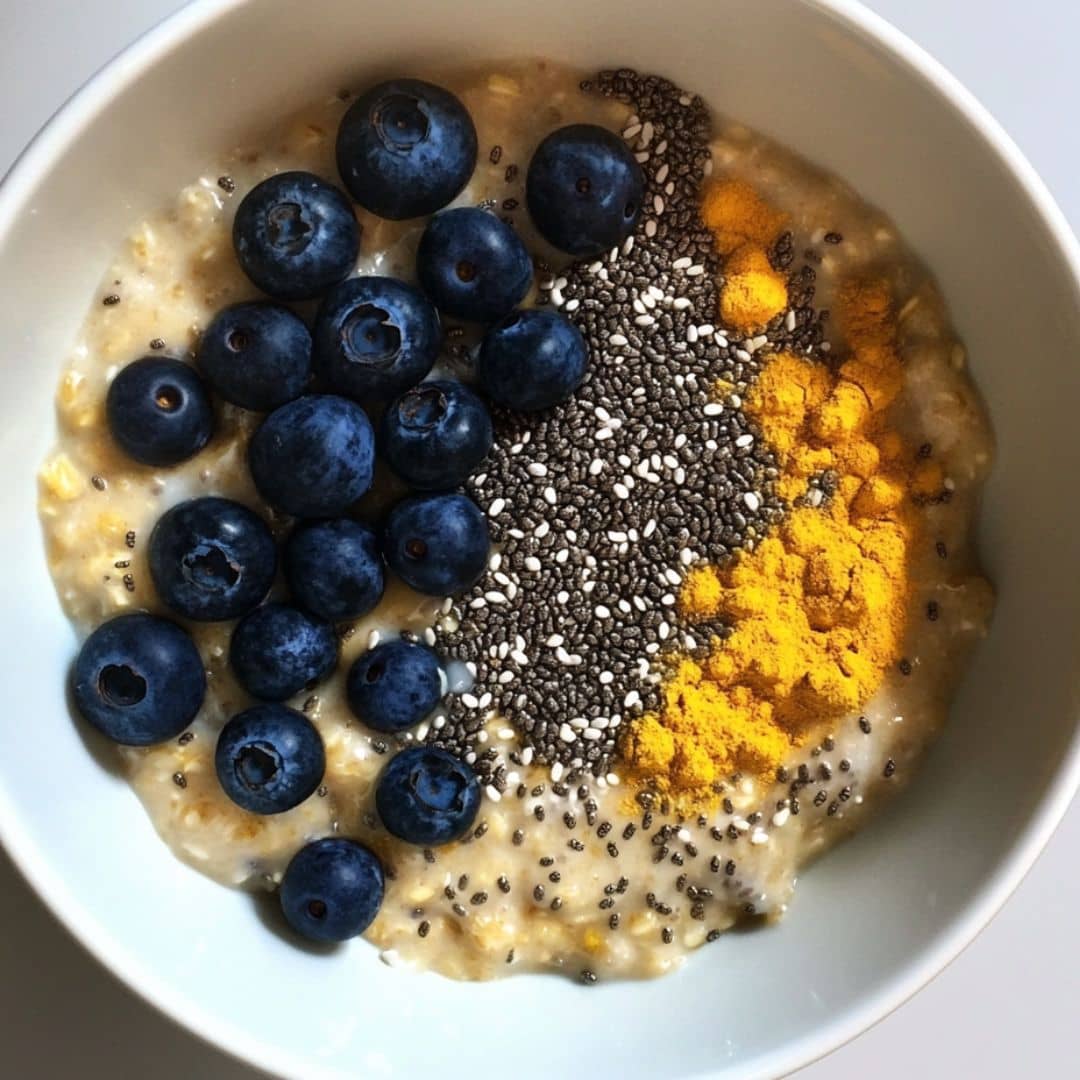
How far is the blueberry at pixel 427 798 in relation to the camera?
0.89m

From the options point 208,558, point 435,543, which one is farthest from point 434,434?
point 208,558

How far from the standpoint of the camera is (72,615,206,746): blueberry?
2.82 feet

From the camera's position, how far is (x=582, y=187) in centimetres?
88

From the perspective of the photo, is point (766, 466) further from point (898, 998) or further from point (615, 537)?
point (898, 998)

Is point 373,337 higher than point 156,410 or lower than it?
higher

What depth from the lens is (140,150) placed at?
824mm

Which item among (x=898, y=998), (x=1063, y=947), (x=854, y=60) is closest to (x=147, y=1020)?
(x=898, y=998)

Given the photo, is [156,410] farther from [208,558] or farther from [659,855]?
[659,855]

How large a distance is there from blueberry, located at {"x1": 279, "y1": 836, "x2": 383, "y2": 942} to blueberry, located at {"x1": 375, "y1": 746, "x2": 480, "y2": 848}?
0.04 m

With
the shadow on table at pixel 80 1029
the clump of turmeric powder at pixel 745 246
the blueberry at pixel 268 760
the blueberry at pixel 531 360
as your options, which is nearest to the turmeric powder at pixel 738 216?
the clump of turmeric powder at pixel 745 246

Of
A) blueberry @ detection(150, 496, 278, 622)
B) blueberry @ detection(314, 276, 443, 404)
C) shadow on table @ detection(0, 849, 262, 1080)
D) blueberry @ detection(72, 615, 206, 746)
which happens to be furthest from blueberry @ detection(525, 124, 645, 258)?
shadow on table @ detection(0, 849, 262, 1080)

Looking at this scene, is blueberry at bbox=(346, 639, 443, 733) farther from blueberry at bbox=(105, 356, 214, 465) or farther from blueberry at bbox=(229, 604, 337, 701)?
blueberry at bbox=(105, 356, 214, 465)

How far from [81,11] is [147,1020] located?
0.82 metres

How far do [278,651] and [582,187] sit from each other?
16.4 inches
